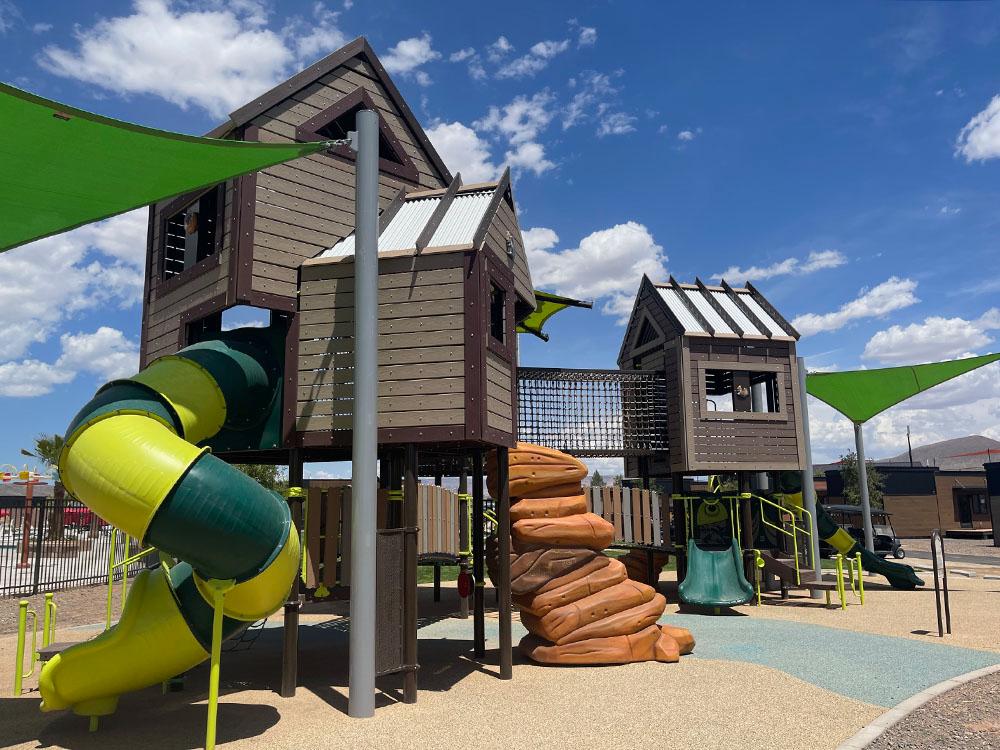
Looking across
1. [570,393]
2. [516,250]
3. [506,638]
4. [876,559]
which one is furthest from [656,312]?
[506,638]

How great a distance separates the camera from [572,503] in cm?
1027

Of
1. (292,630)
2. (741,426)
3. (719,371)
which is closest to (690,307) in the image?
(719,371)

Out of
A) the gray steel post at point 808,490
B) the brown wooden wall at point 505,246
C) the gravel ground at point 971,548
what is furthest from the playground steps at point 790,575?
the gravel ground at point 971,548

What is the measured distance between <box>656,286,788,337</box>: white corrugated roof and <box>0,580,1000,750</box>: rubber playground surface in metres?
7.51

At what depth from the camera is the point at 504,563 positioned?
361 inches

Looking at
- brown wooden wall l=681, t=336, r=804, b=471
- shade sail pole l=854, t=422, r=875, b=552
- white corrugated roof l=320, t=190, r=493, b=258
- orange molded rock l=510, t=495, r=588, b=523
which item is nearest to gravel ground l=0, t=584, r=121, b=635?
orange molded rock l=510, t=495, r=588, b=523

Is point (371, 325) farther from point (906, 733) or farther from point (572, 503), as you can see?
point (906, 733)

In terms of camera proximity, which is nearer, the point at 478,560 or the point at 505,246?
the point at 505,246

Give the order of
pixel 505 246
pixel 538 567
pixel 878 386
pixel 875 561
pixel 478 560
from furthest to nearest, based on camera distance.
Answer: pixel 878 386, pixel 875 561, pixel 478 560, pixel 505 246, pixel 538 567

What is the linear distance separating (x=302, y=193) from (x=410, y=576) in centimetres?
515

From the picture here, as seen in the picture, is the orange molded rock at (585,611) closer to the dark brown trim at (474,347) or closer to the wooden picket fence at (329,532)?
the wooden picket fence at (329,532)

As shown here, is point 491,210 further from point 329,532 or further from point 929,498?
point 929,498

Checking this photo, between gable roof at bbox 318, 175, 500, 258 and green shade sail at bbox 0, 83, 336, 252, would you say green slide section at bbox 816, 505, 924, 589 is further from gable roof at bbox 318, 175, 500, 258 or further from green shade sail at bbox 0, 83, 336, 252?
green shade sail at bbox 0, 83, 336, 252

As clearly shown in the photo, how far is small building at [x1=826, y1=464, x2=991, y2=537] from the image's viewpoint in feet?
171
